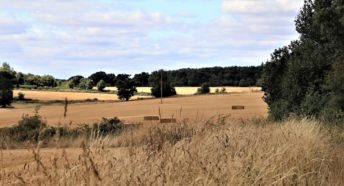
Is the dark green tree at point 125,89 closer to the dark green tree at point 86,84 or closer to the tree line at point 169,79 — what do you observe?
the tree line at point 169,79

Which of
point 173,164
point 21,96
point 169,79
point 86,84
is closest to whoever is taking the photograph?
point 173,164

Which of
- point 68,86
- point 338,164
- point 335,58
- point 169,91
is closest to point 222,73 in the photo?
point 169,91

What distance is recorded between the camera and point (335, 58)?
90.8 ft

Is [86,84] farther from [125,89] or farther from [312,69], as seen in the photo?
[312,69]

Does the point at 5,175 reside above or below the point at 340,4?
below

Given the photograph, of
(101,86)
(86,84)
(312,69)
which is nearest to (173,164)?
(312,69)

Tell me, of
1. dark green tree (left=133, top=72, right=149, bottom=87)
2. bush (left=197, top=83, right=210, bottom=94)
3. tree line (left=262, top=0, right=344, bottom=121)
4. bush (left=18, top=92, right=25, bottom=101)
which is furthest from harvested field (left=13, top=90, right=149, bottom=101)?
tree line (left=262, top=0, right=344, bottom=121)

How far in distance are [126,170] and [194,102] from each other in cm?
8540

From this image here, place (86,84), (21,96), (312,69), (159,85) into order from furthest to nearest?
(86,84) < (159,85) < (21,96) < (312,69)

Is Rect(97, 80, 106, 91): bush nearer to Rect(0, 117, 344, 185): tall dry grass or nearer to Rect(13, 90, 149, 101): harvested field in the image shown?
Rect(13, 90, 149, 101): harvested field

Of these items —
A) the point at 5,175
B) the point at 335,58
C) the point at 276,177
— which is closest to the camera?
the point at 5,175

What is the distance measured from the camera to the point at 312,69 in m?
29.9

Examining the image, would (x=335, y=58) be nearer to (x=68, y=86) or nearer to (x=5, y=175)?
(x=5, y=175)

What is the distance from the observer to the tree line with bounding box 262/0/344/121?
25469 mm
